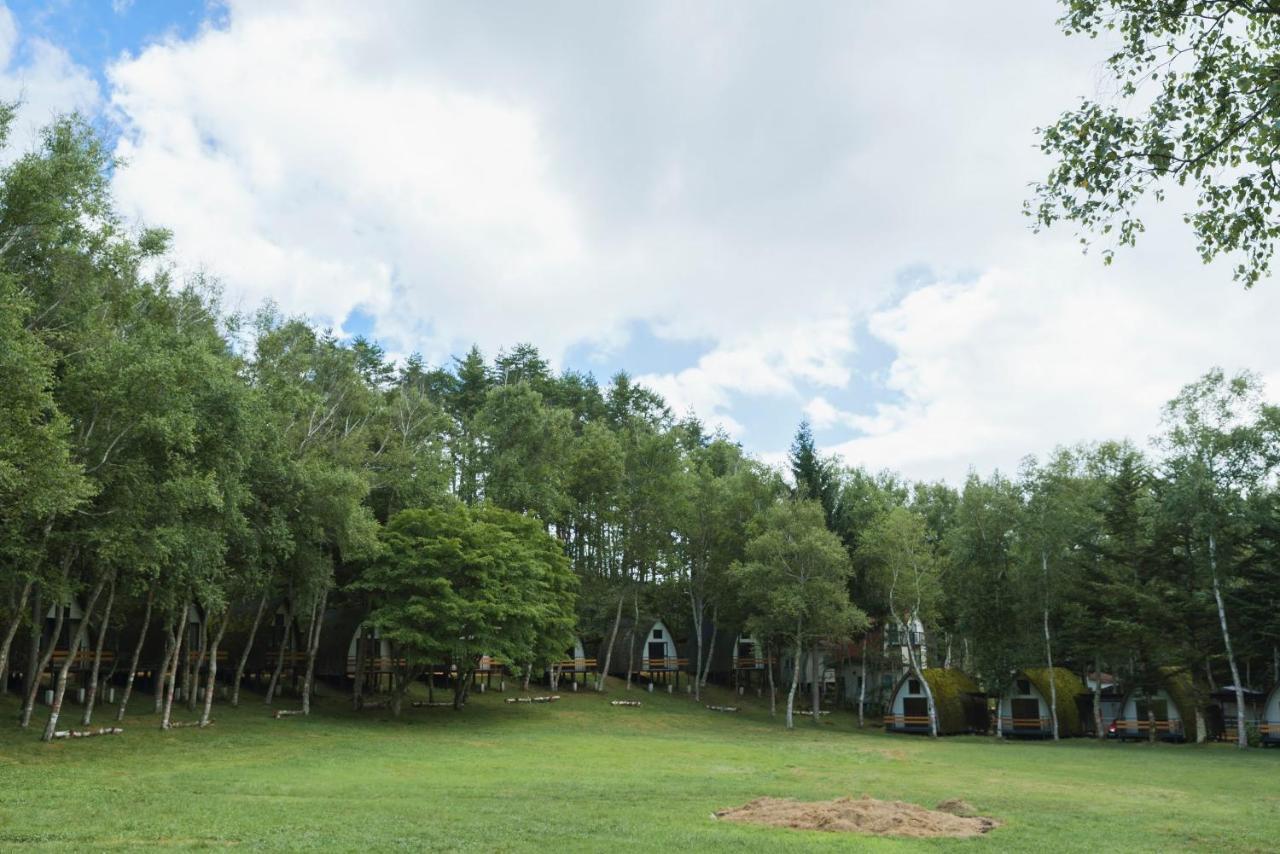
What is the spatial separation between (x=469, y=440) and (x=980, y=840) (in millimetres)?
43857

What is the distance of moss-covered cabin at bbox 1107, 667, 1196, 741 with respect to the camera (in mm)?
44438

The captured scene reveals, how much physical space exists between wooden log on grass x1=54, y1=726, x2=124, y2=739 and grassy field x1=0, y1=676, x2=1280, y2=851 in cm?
62

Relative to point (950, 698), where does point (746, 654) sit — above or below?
above

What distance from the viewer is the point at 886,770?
29422 millimetres

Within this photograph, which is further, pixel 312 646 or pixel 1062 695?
pixel 1062 695

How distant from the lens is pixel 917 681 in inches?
1983

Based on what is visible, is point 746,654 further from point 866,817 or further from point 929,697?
point 866,817

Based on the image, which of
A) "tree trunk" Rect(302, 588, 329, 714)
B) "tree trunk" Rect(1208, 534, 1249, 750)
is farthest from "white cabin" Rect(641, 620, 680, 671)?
"tree trunk" Rect(1208, 534, 1249, 750)

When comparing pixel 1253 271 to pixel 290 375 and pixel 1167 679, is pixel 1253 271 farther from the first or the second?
pixel 1167 679

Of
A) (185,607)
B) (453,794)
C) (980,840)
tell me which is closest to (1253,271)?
(980,840)

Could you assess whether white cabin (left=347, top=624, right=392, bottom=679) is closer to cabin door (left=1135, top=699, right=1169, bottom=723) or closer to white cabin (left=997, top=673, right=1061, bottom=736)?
white cabin (left=997, top=673, right=1061, bottom=736)

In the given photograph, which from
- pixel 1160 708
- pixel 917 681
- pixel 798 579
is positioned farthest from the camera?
pixel 917 681

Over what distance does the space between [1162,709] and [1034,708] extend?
20.1ft

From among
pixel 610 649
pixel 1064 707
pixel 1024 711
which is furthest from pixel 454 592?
pixel 1064 707
